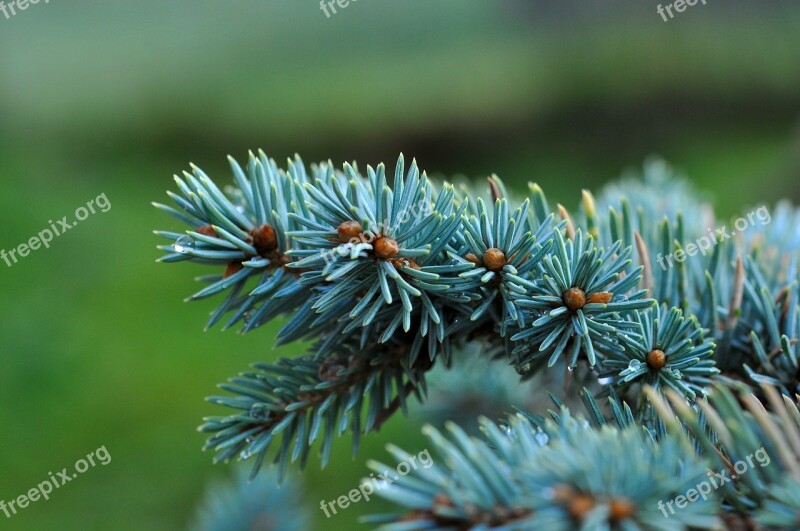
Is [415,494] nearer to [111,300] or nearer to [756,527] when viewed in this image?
[756,527]

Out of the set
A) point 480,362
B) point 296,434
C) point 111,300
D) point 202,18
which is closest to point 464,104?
point 202,18
